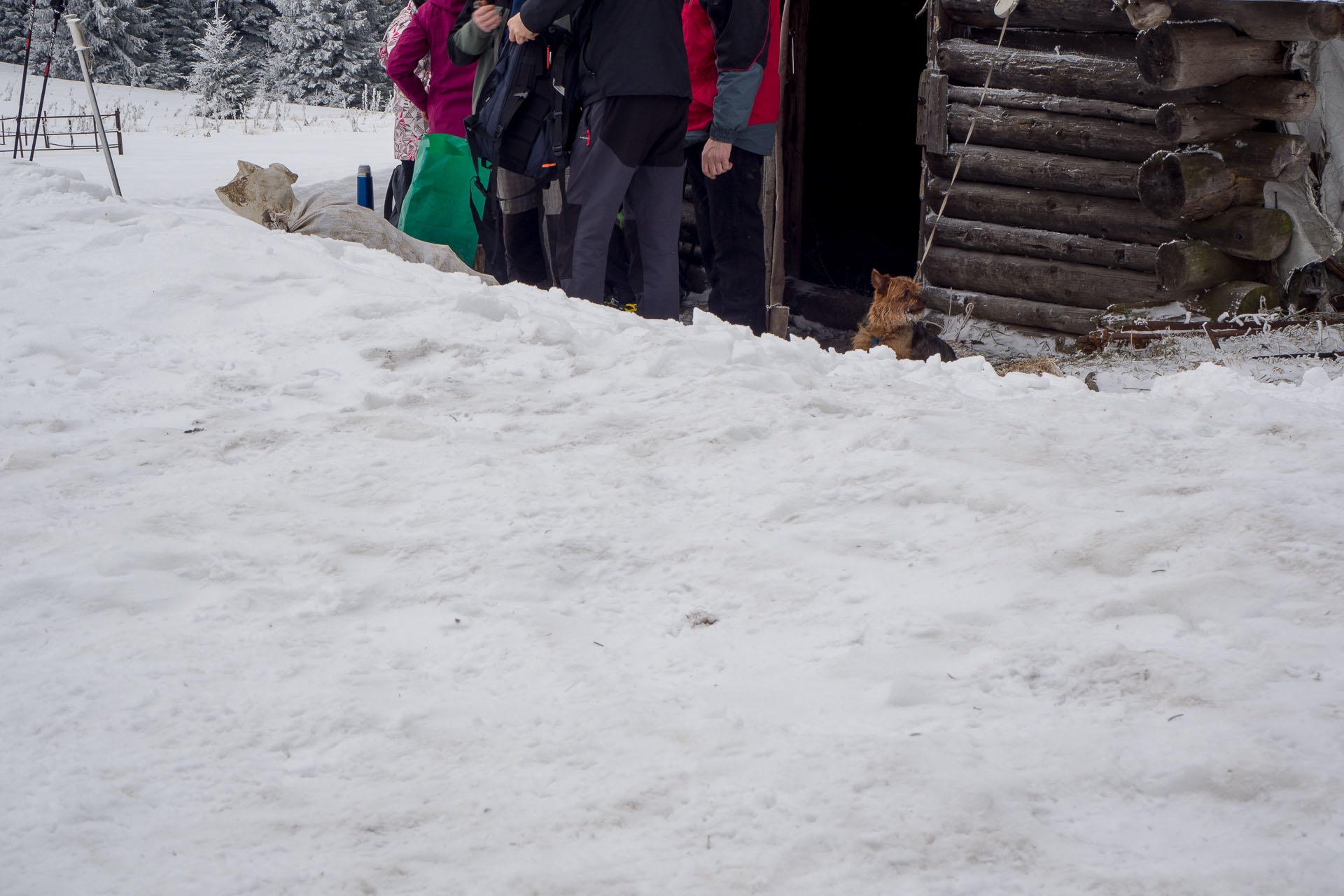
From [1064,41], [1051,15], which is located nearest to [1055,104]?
[1064,41]

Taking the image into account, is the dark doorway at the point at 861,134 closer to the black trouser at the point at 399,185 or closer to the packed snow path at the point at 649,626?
the black trouser at the point at 399,185

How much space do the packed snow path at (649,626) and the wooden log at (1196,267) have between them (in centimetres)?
309

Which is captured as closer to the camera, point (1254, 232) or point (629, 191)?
point (629, 191)

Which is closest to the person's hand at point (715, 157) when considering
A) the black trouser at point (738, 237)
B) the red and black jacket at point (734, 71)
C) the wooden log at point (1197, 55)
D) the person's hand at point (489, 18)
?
the red and black jacket at point (734, 71)

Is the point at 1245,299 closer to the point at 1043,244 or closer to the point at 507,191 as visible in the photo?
the point at 1043,244

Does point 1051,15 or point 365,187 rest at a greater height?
point 1051,15

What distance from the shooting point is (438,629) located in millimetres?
2006

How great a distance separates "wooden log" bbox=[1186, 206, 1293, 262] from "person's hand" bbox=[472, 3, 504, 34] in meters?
4.43

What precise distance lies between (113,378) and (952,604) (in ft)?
8.79

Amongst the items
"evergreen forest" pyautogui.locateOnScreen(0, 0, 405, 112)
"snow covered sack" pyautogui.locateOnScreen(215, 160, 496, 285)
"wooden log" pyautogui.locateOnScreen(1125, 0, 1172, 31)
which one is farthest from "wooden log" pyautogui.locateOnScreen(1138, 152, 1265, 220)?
"evergreen forest" pyautogui.locateOnScreen(0, 0, 405, 112)

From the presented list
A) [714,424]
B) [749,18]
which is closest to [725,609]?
[714,424]

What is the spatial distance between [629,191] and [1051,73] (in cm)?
367

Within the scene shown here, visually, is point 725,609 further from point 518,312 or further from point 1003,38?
point 1003,38

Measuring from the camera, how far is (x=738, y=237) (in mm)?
5609
